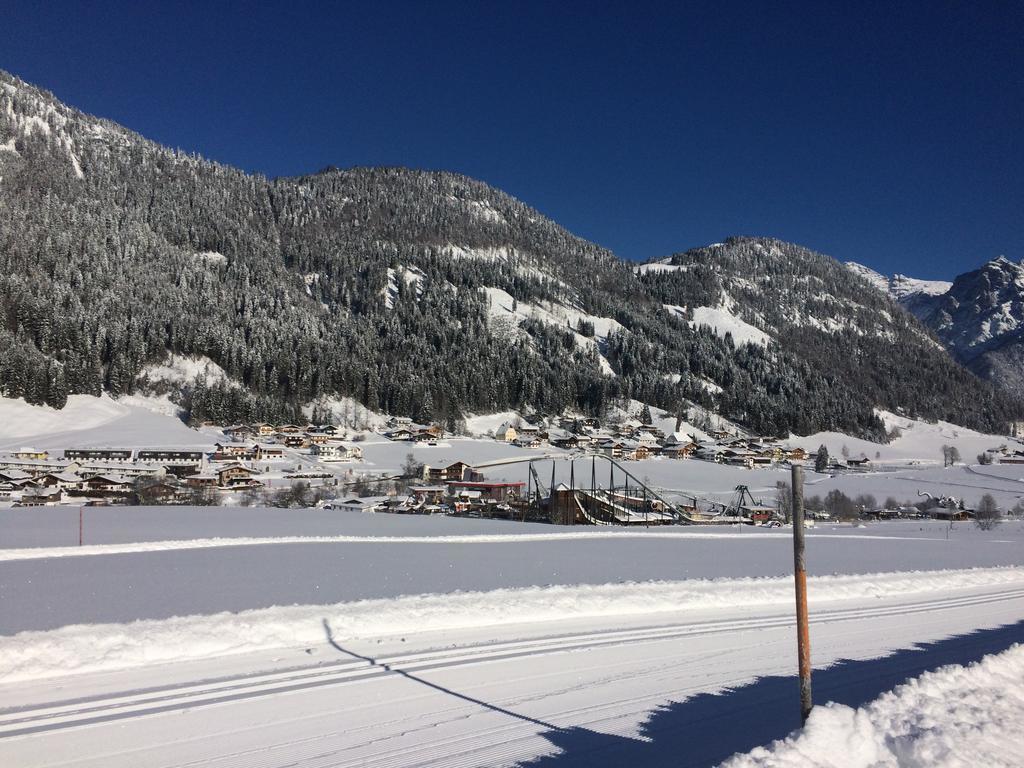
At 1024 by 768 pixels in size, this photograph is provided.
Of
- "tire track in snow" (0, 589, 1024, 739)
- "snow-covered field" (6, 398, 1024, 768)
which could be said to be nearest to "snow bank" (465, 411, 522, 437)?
"snow-covered field" (6, 398, 1024, 768)

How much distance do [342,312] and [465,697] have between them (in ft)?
400

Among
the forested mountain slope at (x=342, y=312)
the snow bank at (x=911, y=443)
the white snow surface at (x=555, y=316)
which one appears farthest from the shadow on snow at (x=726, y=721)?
the white snow surface at (x=555, y=316)

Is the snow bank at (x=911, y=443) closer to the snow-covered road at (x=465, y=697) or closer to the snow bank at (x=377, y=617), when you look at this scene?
the snow bank at (x=377, y=617)

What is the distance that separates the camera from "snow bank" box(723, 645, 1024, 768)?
13.4 ft

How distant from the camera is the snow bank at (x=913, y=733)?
408cm

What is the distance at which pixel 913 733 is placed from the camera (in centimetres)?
446

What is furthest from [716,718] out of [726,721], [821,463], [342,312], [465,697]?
[342,312]

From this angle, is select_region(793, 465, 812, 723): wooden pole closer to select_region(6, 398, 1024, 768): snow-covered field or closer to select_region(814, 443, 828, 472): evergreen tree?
select_region(6, 398, 1024, 768): snow-covered field

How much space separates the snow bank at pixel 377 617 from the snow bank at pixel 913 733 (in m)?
5.92

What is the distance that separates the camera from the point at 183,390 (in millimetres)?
81812

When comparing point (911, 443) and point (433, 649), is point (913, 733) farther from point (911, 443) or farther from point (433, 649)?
point (911, 443)

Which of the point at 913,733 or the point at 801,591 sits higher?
the point at 801,591

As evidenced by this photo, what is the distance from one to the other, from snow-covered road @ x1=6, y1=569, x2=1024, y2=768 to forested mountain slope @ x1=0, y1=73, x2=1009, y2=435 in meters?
77.4

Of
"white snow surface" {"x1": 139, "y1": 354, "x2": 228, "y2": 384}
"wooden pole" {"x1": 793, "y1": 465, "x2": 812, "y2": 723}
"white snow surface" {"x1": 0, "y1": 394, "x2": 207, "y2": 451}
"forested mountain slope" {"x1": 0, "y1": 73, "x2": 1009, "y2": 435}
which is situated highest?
"forested mountain slope" {"x1": 0, "y1": 73, "x2": 1009, "y2": 435}
